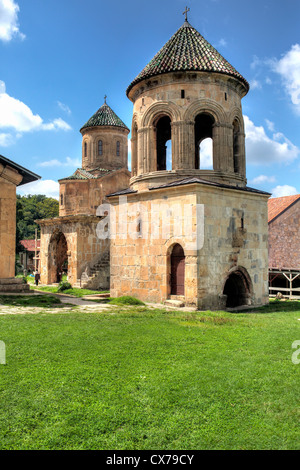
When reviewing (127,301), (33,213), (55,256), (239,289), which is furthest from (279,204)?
Result: (33,213)

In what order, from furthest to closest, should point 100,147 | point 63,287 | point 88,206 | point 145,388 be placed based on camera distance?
point 100,147 → point 88,206 → point 63,287 → point 145,388

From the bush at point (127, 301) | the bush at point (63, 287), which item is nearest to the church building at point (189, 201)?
the bush at point (127, 301)

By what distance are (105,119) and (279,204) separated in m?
13.0

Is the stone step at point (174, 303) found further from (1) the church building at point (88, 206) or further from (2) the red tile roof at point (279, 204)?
(2) the red tile roof at point (279, 204)

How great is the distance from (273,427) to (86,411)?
7.30 feet

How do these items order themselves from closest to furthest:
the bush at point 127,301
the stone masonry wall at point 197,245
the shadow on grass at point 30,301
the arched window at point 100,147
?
the shadow on grass at point 30,301 < the stone masonry wall at point 197,245 < the bush at point 127,301 < the arched window at point 100,147

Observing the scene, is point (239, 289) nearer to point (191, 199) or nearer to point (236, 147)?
point (191, 199)

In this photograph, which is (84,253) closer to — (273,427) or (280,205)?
(280,205)

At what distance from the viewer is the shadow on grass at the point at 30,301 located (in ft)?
40.2

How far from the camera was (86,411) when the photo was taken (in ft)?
15.6

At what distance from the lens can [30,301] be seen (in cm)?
1279

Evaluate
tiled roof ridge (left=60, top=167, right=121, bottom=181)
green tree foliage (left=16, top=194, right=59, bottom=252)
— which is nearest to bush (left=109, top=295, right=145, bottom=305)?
tiled roof ridge (left=60, top=167, right=121, bottom=181)

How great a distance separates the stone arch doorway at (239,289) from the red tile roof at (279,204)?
1041 cm

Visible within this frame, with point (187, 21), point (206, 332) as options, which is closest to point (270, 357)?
point (206, 332)
